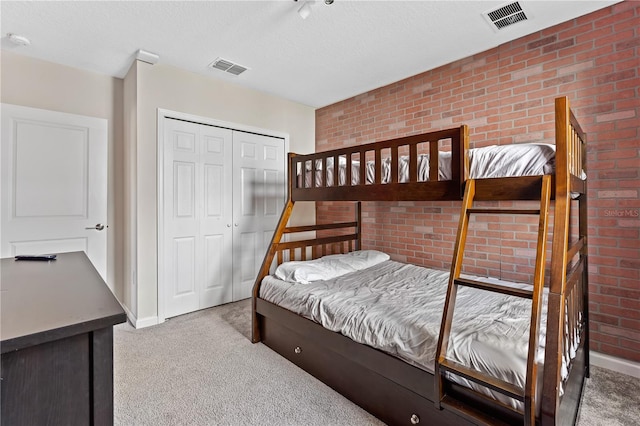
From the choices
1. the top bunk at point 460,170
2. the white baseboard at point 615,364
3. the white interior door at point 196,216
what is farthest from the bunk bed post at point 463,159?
the white interior door at point 196,216

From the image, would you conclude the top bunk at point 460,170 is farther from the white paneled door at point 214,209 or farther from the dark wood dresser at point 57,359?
the dark wood dresser at point 57,359

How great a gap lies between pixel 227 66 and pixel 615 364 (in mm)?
3946

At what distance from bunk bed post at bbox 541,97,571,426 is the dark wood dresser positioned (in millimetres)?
1450

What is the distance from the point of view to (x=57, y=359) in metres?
0.80

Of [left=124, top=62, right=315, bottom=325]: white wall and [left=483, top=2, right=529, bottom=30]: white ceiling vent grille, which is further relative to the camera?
[left=124, top=62, right=315, bottom=325]: white wall

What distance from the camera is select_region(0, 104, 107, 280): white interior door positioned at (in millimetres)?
2613

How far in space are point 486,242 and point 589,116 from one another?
1.17 meters

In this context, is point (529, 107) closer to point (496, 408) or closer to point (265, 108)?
point (496, 408)

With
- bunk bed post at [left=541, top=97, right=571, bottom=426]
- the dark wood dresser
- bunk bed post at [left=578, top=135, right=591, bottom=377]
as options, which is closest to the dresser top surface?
the dark wood dresser

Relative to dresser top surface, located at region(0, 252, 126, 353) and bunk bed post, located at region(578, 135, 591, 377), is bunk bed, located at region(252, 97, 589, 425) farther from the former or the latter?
dresser top surface, located at region(0, 252, 126, 353)

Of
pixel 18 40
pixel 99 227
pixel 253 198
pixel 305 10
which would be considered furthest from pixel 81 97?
pixel 305 10

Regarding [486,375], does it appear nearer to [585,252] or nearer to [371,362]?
[371,362]

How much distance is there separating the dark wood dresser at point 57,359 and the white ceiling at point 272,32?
2.07 m

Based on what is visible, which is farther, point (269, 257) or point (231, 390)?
point (269, 257)
